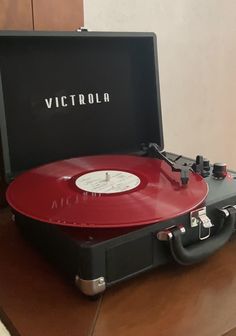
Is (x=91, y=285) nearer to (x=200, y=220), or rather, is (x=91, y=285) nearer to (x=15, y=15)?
(x=200, y=220)

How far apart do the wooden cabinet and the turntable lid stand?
81 mm

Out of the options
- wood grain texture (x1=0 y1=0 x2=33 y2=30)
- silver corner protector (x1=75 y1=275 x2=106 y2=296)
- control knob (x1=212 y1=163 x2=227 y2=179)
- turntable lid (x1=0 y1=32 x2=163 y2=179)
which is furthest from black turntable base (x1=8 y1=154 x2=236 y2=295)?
wood grain texture (x1=0 y1=0 x2=33 y2=30)

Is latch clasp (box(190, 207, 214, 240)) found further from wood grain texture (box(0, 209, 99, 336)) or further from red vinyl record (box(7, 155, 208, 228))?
wood grain texture (box(0, 209, 99, 336))

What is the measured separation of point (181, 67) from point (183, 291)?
0.85 m

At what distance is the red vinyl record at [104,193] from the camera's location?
0.61 metres

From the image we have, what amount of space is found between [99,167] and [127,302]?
0.95 ft

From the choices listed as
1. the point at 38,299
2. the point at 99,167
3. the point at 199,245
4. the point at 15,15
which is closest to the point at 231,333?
the point at 199,245

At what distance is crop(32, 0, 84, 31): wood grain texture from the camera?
0.91 meters

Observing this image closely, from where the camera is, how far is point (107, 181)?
730mm

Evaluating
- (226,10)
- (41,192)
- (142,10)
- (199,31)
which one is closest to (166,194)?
(41,192)

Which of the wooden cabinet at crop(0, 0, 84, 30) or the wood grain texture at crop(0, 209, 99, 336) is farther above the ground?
the wooden cabinet at crop(0, 0, 84, 30)

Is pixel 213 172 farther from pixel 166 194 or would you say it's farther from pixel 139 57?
pixel 139 57

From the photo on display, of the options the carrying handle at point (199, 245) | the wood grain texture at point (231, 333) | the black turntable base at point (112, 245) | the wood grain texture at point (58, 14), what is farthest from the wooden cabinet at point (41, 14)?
the wood grain texture at point (231, 333)

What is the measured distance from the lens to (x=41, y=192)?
70 centimetres
